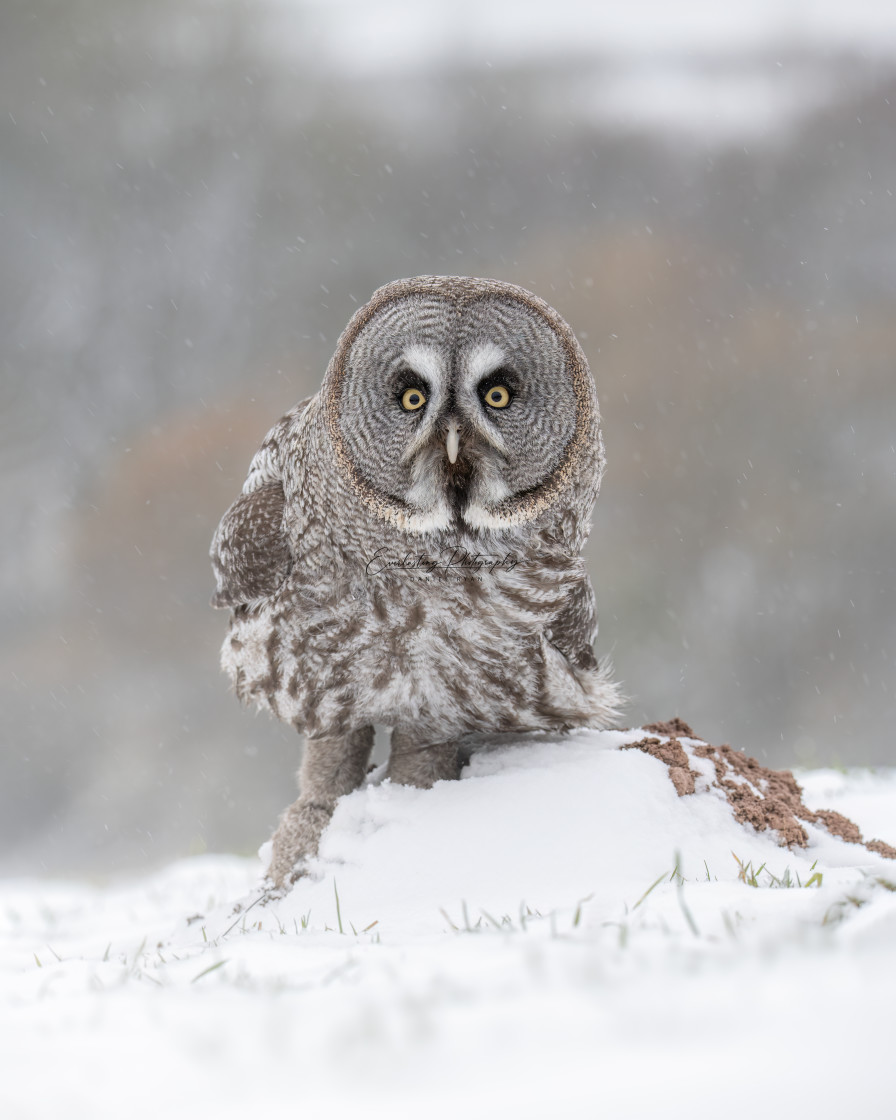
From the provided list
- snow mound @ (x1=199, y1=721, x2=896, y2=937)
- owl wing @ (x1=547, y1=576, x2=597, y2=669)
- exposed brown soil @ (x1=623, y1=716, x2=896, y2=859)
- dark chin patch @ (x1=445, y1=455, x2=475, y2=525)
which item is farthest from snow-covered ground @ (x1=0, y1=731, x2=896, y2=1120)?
dark chin patch @ (x1=445, y1=455, x2=475, y2=525)

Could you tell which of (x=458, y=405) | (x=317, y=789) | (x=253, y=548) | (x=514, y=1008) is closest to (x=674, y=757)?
(x=317, y=789)

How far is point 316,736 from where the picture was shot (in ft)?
10.2

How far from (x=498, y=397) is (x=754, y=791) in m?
1.62

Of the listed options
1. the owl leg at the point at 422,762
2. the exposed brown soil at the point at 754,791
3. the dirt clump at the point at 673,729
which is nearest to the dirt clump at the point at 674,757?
the exposed brown soil at the point at 754,791

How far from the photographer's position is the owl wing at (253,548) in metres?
2.96

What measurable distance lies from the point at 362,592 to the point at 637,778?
1.04 metres

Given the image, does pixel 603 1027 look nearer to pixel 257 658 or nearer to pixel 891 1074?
pixel 891 1074

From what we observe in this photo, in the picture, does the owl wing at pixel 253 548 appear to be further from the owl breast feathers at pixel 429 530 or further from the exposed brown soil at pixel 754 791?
the exposed brown soil at pixel 754 791

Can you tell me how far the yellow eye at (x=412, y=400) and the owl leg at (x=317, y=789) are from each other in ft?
4.05

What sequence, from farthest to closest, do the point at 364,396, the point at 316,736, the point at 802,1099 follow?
the point at 316,736
the point at 364,396
the point at 802,1099

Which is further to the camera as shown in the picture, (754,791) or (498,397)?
(754,791)

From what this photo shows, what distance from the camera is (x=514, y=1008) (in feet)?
4.40

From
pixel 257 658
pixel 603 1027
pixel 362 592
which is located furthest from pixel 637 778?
pixel 603 1027

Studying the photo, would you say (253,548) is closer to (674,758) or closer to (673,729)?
(674,758)
